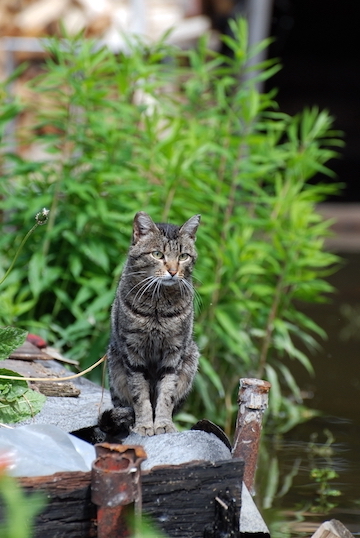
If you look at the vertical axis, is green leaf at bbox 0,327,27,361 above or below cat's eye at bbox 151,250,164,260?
below

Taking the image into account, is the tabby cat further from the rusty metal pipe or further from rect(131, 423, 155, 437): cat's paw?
the rusty metal pipe

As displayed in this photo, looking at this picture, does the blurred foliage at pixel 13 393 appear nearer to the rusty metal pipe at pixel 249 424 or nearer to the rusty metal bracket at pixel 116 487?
the rusty metal bracket at pixel 116 487

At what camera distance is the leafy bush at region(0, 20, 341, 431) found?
411 cm

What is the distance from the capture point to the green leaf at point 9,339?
2.43 meters

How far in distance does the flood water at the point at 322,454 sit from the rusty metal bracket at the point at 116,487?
4.19 ft

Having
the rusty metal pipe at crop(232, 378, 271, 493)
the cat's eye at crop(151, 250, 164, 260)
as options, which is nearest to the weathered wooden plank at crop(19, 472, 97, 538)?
the rusty metal pipe at crop(232, 378, 271, 493)

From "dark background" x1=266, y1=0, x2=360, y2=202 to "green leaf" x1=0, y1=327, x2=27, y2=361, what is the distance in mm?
9520

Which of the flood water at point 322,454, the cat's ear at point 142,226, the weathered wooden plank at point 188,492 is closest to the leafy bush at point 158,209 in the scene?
the flood water at point 322,454

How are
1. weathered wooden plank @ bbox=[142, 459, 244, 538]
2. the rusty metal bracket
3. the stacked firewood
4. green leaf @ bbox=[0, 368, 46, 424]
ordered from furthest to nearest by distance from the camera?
the stacked firewood, green leaf @ bbox=[0, 368, 46, 424], weathered wooden plank @ bbox=[142, 459, 244, 538], the rusty metal bracket

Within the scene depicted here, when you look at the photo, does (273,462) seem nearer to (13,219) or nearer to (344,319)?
(13,219)

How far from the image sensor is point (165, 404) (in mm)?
2709

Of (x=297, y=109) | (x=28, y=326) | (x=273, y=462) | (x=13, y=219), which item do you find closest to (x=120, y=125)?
(x=13, y=219)

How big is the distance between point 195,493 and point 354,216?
793 cm

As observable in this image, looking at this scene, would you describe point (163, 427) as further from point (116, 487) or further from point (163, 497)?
point (116, 487)
